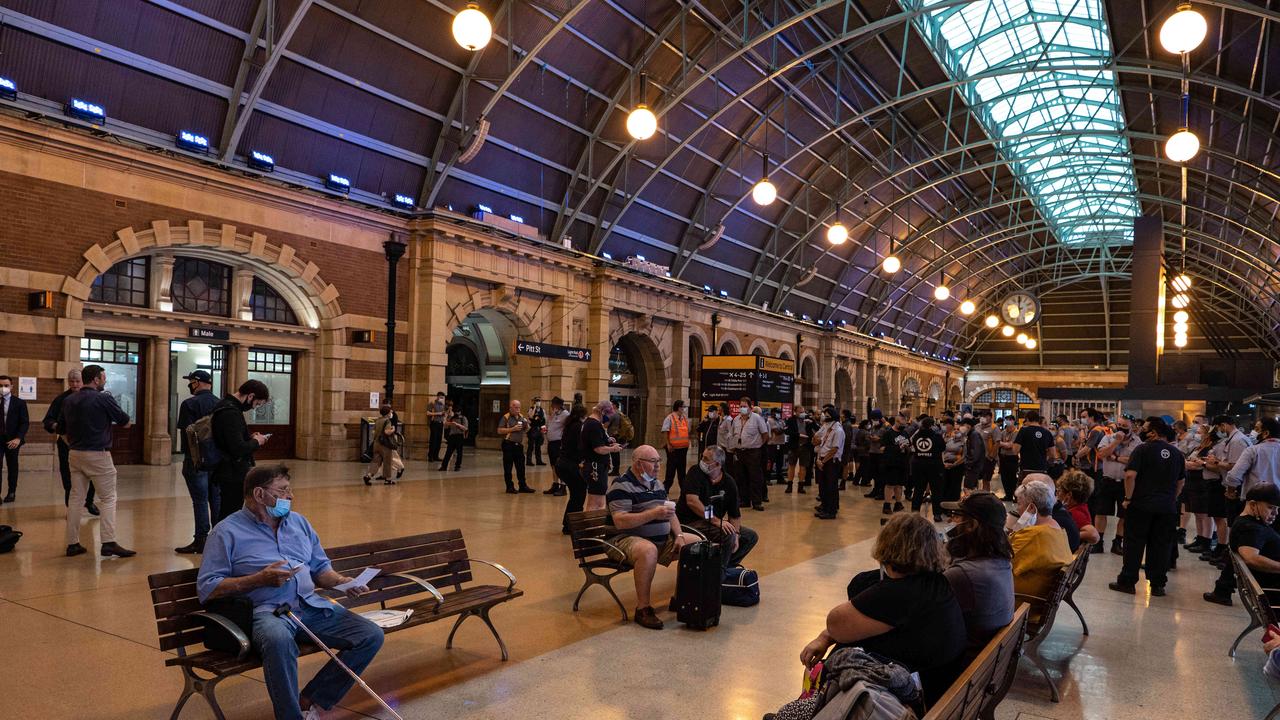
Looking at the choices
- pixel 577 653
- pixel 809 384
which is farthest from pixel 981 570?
pixel 809 384

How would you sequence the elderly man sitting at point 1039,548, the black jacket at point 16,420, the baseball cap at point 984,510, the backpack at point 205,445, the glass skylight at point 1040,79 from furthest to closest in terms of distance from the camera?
the glass skylight at point 1040,79 → the black jacket at point 16,420 → the backpack at point 205,445 → the elderly man sitting at point 1039,548 → the baseball cap at point 984,510

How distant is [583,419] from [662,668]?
5.87 metres

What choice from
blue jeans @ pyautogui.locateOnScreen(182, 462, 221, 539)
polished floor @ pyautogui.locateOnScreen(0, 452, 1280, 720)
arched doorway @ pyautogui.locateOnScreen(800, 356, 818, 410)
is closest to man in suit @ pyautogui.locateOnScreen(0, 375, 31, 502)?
polished floor @ pyautogui.locateOnScreen(0, 452, 1280, 720)

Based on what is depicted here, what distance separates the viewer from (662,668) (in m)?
5.28

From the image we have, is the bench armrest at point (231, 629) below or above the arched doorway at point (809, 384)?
below

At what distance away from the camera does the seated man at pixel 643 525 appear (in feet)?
20.6

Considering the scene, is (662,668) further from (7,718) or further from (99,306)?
(99,306)

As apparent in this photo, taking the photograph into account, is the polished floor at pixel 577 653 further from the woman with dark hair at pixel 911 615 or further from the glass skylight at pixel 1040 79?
the glass skylight at pixel 1040 79

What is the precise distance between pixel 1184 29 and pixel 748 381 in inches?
427

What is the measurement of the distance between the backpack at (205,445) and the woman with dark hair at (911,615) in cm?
624

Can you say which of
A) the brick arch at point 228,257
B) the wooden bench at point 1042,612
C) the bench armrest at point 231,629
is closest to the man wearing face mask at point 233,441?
the bench armrest at point 231,629

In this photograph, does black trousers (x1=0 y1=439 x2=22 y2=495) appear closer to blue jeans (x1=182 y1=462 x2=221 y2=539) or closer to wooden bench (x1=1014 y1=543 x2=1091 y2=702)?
blue jeans (x1=182 y1=462 x2=221 y2=539)

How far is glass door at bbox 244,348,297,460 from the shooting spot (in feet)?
58.7

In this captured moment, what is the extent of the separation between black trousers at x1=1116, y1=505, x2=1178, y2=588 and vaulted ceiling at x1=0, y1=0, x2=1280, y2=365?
11.6 m
